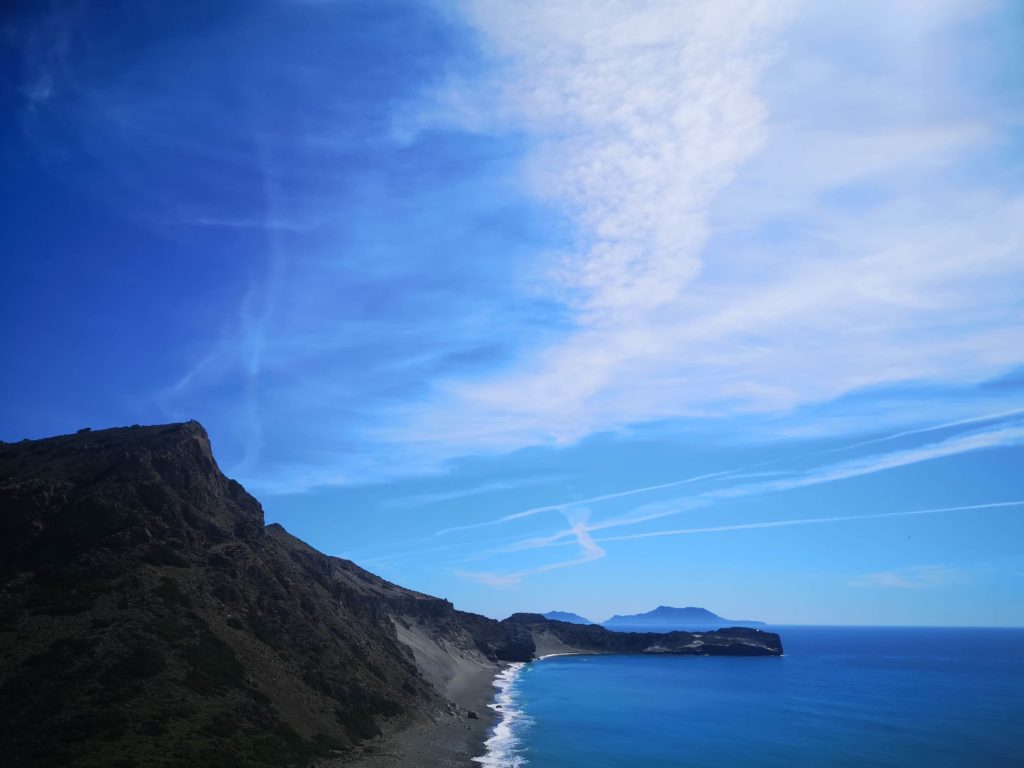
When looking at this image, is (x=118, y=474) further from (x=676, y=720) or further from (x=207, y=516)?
(x=676, y=720)

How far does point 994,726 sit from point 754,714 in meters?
28.8

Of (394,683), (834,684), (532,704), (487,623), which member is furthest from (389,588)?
(834,684)

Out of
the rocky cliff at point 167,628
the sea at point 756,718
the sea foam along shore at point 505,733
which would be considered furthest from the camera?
the sea at point 756,718

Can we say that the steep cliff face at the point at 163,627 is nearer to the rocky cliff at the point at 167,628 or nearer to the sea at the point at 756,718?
the rocky cliff at the point at 167,628

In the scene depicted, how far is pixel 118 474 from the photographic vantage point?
7031 cm

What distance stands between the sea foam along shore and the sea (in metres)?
0.19

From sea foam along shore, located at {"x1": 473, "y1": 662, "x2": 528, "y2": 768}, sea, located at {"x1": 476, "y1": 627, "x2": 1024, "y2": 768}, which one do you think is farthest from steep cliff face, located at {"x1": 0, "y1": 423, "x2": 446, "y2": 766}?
sea, located at {"x1": 476, "y1": 627, "x2": 1024, "y2": 768}

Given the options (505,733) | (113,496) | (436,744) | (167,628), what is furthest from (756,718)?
(113,496)

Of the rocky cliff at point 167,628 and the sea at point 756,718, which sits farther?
the sea at point 756,718

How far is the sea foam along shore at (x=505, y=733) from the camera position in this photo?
205 ft

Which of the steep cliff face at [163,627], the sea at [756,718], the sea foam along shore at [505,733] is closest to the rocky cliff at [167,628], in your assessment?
the steep cliff face at [163,627]

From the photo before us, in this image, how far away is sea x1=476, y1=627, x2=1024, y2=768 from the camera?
67.4 meters

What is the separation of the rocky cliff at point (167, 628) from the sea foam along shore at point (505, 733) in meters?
7.05

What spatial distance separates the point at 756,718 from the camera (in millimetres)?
92812
